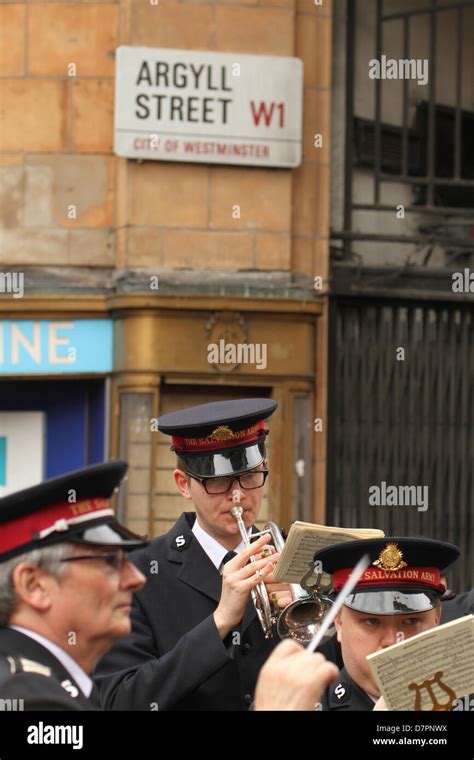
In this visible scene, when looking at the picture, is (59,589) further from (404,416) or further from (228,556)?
(404,416)

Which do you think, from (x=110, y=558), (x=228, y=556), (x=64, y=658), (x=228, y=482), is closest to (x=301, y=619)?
(x=228, y=556)

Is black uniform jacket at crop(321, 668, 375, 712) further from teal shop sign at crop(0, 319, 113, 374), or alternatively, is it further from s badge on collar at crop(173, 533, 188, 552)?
teal shop sign at crop(0, 319, 113, 374)

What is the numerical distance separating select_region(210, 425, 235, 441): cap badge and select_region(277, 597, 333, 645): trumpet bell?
633 mm

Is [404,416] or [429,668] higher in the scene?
[404,416]

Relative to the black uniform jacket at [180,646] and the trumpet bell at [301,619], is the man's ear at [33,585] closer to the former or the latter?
the black uniform jacket at [180,646]

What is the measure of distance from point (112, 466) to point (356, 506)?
8234mm

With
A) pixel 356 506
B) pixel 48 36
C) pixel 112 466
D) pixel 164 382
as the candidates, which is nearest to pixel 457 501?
pixel 356 506

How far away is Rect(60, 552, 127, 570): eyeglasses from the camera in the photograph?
3.60 metres

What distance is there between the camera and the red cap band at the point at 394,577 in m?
4.60

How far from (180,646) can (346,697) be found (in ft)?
1.81

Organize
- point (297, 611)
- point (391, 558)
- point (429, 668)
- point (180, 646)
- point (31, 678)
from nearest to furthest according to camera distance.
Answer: point (31, 678) → point (429, 668) → point (391, 558) → point (180, 646) → point (297, 611)

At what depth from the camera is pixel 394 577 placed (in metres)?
4.61

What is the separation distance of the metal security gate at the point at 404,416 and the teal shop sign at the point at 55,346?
1.71m

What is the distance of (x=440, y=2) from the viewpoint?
40.7 ft
